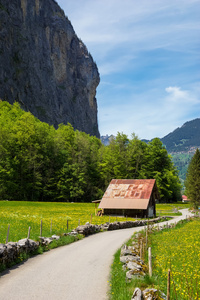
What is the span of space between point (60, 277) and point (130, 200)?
4416 cm

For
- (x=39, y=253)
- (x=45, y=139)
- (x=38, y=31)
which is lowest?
(x=39, y=253)

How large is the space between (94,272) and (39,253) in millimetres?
5669

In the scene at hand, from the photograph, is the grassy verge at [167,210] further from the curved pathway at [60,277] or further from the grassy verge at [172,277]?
the curved pathway at [60,277]

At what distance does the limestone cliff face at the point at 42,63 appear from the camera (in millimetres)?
121312

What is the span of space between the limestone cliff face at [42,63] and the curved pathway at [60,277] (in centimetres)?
10654

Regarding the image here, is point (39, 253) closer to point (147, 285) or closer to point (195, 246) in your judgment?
point (147, 285)

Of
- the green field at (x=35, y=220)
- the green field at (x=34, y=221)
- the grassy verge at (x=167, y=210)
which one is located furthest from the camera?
the grassy verge at (x=167, y=210)

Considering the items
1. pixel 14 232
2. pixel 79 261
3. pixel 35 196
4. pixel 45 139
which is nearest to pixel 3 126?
pixel 45 139

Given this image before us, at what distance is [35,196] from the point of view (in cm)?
8181

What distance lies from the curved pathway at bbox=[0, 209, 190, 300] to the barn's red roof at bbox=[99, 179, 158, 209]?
3611cm

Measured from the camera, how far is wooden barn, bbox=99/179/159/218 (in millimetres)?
55750

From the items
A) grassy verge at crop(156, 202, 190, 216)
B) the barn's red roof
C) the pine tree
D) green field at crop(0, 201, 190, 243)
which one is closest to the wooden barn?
the barn's red roof

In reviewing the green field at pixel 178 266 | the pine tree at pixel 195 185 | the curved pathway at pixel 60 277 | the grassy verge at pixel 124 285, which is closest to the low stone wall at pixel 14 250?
the curved pathway at pixel 60 277

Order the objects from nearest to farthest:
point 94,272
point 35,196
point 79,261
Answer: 1. point 94,272
2. point 79,261
3. point 35,196
